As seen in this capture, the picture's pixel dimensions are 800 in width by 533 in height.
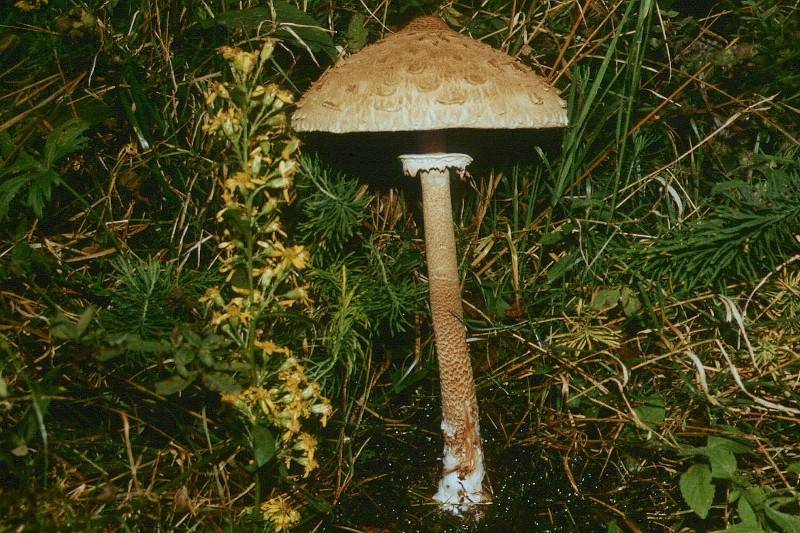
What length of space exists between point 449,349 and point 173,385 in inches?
45.7

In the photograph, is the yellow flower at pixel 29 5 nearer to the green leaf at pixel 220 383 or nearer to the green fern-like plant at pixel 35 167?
the green fern-like plant at pixel 35 167

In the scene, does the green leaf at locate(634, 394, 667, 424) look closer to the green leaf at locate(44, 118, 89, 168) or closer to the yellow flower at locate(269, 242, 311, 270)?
the yellow flower at locate(269, 242, 311, 270)

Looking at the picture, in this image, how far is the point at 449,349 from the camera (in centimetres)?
249

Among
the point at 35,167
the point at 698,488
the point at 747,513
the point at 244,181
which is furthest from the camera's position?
the point at 35,167

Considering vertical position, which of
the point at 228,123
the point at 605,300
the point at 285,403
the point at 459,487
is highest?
the point at 228,123

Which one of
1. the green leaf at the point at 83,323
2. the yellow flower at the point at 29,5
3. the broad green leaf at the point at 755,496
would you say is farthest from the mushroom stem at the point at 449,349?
the yellow flower at the point at 29,5

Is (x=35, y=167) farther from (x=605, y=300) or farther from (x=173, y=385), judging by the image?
(x=605, y=300)

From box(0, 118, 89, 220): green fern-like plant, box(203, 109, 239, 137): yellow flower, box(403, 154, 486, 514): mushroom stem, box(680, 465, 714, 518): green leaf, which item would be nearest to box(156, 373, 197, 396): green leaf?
box(203, 109, 239, 137): yellow flower

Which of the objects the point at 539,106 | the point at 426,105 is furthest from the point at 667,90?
the point at 426,105

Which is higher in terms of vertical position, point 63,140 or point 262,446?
point 63,140

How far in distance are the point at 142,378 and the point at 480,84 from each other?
1.74 m

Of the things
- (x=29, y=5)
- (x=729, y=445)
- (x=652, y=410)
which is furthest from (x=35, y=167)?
(x=729, y=445)

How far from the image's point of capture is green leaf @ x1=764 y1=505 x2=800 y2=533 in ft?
6.10

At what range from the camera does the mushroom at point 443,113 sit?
2.01 m
